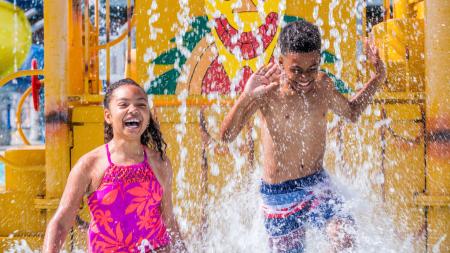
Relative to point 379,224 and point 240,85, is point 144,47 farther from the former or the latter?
point 379,224

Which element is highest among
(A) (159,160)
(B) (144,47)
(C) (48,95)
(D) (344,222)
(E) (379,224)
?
(B) (144,47)

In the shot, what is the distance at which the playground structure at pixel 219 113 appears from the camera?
376cm

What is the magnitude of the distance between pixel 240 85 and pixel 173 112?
496 mm

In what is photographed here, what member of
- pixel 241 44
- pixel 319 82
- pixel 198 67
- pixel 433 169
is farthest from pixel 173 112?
pixel 433 169

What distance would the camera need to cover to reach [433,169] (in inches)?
148

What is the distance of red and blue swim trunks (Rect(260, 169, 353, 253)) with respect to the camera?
2945 millimetres

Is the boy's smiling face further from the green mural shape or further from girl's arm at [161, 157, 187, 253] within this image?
the green mural shape

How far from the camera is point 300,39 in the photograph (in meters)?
2.82

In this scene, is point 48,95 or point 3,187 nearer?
point 48,95

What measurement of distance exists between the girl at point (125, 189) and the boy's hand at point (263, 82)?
0.58 meters

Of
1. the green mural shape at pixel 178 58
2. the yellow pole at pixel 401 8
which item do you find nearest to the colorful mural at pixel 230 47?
the green mural shape at pixel 178 58

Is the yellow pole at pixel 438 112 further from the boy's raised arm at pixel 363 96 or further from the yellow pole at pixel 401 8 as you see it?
the yellow pole at pixel 401 8

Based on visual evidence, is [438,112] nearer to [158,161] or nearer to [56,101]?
[158,161]

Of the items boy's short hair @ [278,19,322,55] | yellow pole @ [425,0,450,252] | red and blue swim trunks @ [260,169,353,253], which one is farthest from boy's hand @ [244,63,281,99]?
yellow pole @ [425,0,450,252]
